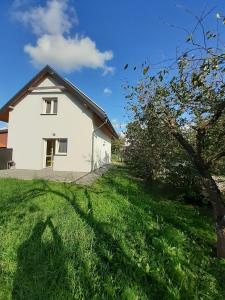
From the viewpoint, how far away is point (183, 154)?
10.0 metres

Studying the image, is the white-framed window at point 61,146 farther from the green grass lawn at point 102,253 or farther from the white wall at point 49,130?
the green grass lawn at point 102,253

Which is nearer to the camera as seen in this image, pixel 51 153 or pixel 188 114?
pixel 188 114

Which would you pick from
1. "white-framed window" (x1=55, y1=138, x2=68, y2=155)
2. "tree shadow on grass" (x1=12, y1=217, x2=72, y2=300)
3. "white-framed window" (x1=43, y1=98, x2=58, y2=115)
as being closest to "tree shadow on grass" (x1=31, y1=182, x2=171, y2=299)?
"tree shadow on grass" (x1=12, y1=217, x2=72, y2=300)

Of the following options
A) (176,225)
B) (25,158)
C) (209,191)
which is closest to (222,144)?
(209,191)

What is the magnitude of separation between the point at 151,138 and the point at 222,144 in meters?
2.67

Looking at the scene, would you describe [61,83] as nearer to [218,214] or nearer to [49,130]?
[49,130]

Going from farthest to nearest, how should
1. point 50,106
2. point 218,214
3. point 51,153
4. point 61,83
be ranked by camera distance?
point 51,153 < point 50,106 < point 61,83 < point 218,214

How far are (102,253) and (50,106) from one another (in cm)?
1483

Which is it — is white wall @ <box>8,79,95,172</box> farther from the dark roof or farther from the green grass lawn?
the green grass lawn

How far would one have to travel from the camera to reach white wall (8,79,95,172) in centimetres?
1741

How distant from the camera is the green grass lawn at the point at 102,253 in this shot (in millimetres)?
4324

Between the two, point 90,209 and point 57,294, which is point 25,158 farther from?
point 57,294

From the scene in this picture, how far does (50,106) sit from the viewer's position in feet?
60.8

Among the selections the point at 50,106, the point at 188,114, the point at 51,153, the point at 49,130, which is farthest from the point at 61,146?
the point at 188,114
